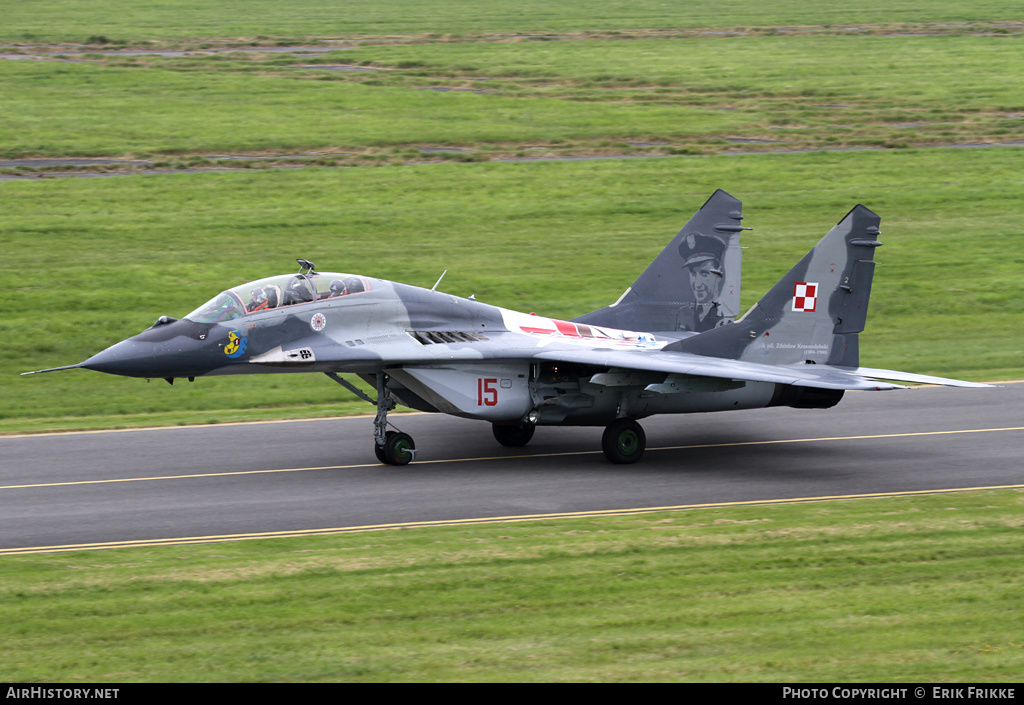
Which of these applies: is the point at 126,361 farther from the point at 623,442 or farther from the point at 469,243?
the point at 469,243

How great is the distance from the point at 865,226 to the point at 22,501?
14300mm

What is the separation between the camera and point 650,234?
121 feet

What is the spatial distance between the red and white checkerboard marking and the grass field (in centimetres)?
440

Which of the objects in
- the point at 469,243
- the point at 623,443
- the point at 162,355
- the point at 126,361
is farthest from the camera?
the point at 469,243

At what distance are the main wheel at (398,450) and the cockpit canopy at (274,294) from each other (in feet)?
8.26

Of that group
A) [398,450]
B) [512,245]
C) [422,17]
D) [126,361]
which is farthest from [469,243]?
[422,17]

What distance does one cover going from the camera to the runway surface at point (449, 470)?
55.8 ft

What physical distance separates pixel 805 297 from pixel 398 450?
24.5 ft

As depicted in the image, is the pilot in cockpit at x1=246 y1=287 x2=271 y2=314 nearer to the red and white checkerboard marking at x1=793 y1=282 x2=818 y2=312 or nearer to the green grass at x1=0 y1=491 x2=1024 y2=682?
the green grass at x1=0 y1=491 x2=1024 y2=682

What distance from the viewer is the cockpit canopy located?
18.6m

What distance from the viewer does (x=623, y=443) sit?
1994 centimetres

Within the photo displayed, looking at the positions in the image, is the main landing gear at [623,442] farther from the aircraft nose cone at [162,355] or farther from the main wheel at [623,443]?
the aircraft nose cone at [162,355]

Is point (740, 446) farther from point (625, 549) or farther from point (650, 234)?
A: point (650, 234)
